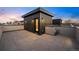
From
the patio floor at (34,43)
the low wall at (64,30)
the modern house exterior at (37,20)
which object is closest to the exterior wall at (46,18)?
the modern house exterior at (37,20)

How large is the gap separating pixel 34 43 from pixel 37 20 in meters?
0.46

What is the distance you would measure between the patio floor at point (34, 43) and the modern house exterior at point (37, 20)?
0.14 meters

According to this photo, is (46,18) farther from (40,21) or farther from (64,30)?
(64,30)

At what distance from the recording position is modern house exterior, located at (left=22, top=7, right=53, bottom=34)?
1989 millimetres

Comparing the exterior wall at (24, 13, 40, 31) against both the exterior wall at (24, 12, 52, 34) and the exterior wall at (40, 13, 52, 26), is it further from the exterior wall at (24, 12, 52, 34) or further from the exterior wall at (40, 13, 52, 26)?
the exterior wall at (40, 13, 52, 26)

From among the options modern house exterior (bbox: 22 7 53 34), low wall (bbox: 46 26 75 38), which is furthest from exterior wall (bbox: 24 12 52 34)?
low wall (bbox: 46 26 75 38)

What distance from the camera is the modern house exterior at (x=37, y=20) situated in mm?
1989

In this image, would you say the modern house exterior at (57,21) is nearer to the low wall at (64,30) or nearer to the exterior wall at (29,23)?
the low wall at (64,30)

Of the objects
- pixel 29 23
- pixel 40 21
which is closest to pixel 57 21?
pixel 40 21

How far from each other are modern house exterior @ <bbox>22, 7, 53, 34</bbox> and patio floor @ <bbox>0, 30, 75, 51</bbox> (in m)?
0.14
